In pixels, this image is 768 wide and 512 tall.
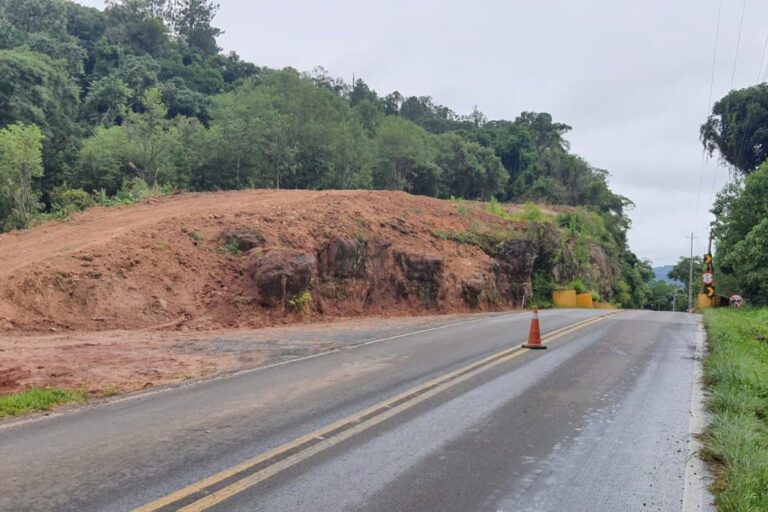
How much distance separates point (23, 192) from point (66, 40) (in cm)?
6084

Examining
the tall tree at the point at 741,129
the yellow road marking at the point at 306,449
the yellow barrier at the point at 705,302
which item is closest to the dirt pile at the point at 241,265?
the yellow road marking at the point at 306,449

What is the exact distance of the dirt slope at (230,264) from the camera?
13.9 metres

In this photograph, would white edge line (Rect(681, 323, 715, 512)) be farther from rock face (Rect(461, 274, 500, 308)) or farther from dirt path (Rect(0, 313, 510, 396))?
rock face (Rect(461, 274, 500, 308))

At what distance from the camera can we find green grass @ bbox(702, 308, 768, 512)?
414 cm

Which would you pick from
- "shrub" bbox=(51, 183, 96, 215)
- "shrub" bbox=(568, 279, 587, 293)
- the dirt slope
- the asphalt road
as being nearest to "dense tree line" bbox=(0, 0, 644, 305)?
"shrub" bbox=(51, 183, 96, 215)

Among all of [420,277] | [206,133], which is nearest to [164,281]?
[420,277]

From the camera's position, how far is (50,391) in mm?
7398

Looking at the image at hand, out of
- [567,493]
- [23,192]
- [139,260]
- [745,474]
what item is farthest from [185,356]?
[23,192]

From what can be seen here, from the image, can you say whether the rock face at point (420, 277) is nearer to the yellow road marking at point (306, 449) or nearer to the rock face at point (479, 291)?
the rock face at point (479, 291)

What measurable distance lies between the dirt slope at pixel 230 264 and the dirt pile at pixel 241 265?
0.14 feet

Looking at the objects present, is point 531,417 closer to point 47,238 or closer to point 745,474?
point 745,474

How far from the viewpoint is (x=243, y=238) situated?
61.2 ft

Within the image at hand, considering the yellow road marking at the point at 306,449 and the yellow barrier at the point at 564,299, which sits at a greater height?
the yellow barrier at the point at 564,299

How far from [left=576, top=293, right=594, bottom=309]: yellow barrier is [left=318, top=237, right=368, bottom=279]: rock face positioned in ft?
61.0
